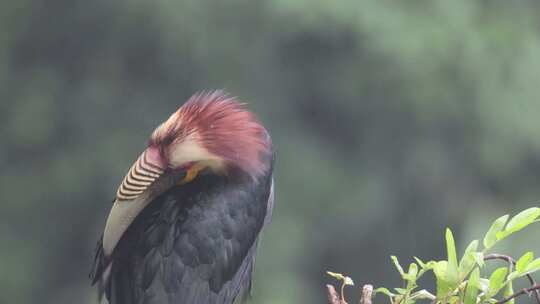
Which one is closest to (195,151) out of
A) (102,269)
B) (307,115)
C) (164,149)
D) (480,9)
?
(164,149)

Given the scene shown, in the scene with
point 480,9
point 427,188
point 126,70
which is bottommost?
point 427,188

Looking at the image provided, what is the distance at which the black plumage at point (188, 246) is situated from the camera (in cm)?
413

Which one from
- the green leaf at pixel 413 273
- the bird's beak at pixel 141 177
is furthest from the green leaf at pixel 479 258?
the bird's beak at pixel 141 177

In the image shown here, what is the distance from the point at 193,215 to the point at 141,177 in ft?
0.76

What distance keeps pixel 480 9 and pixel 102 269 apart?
700cm

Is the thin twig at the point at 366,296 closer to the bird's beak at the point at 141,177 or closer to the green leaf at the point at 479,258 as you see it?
the green leaf at the point at 479,258

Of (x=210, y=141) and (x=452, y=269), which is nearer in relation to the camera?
(x=452, y=269)

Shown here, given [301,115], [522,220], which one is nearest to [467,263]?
[522,220]

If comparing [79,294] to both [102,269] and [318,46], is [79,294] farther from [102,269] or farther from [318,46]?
[102,269]

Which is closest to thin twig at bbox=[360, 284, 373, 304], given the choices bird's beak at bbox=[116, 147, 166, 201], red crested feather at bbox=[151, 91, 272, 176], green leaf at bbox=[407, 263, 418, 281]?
green leaf at bbox=[407, 263, 418, 281]

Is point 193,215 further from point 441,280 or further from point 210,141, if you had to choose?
point 441,280

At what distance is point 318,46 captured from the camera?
11.4 m

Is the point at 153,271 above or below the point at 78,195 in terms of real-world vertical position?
above

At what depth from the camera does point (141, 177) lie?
13.1 ft
